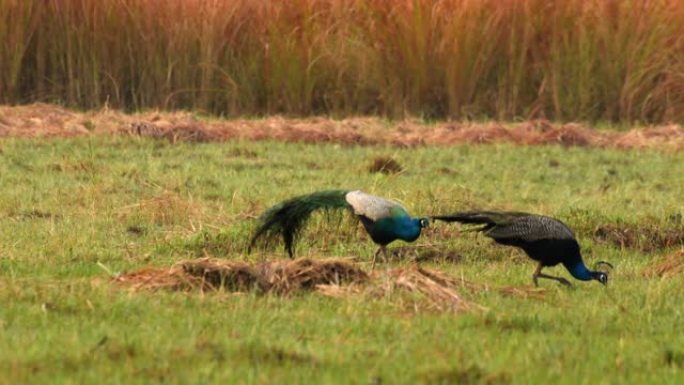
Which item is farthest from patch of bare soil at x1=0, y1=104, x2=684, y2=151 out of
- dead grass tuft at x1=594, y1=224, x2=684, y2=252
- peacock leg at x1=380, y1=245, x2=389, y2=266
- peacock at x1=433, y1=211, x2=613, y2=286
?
peacock at x1=433, y1=211, x2=613, y2=286

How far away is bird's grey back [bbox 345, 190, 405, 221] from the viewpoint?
24.4ft

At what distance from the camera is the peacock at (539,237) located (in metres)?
7.41

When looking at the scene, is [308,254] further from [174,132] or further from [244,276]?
[174,132]

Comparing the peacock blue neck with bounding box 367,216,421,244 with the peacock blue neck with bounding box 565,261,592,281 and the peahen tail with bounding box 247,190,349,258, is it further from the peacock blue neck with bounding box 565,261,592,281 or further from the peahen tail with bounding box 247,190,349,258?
the peacock blue neck with bounding box 565,261,592,281

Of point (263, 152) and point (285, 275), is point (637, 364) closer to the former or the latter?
point (285, 275)

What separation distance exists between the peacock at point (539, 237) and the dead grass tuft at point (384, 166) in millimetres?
5298

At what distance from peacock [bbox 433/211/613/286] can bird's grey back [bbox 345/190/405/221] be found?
0.28 m

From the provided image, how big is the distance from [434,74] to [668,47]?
2.63 meters

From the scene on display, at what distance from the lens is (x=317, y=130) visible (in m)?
15.3

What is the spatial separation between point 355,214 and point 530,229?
0.86 meters

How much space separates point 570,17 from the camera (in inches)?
682

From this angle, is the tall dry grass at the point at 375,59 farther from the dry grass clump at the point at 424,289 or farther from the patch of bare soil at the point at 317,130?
the dry grass clump at the point at 424,289

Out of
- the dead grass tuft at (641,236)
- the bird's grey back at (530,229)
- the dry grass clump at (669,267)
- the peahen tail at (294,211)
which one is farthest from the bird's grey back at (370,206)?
the dead grass tuft at (641,236)

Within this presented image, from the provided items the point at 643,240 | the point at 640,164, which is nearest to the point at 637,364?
the point at 643,240
